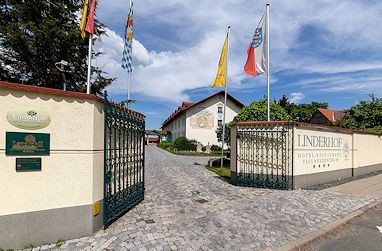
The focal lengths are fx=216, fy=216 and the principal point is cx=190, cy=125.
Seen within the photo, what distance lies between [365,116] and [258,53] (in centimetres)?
1784

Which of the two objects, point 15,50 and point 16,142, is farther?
point 15,50

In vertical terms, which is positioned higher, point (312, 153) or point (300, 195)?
point (312, 153)

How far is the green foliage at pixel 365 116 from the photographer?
20.9 meters

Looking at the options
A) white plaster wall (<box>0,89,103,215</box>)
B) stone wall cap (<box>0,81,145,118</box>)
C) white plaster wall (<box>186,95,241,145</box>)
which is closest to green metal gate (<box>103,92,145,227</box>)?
white plaster wall (<box>0,89,103,215</box>)

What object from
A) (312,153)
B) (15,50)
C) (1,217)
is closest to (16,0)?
(15,50)

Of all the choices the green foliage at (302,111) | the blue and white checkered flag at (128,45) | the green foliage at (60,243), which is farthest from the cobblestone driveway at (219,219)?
the green foliage at (302,111)

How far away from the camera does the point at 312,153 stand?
28.5 ft

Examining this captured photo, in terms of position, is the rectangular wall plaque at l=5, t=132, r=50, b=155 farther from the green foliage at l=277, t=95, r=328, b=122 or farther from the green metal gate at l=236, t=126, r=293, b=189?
the green foliage at l=277, t=95, r=328, b=122

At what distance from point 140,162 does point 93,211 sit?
2755 mm

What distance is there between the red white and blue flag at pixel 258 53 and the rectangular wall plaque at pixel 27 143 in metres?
8.88

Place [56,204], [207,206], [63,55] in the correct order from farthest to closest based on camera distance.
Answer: [63,55]
[207,206]
[56,204]

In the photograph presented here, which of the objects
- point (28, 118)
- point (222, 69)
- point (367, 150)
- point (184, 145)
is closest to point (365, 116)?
point (367, 150)

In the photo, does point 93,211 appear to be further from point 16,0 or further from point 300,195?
point 16,0

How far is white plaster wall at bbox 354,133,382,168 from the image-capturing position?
11.6 m
